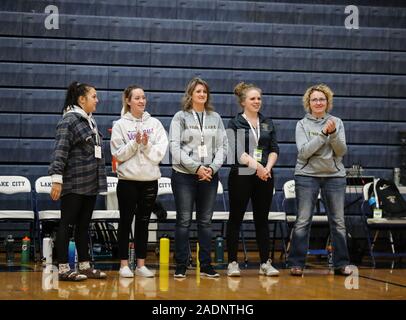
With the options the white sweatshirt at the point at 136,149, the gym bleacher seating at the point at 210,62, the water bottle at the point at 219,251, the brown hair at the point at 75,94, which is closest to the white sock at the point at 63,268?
the white sweatshirt at the point at 136,149

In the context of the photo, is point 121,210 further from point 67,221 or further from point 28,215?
point 28,215

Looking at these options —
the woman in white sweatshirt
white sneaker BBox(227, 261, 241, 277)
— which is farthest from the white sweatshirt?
white sneaker BBox(227, 261, 241, 277)

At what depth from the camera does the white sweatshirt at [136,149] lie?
5.71 metres

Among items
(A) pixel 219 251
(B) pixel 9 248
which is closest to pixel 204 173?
(A) pixel 219 251

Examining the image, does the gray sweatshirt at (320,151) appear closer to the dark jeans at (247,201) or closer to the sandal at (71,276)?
the dark jeans at (247,201)

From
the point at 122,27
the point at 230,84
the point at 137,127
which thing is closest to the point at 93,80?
the point at 122,27

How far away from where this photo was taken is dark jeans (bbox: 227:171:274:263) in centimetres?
599

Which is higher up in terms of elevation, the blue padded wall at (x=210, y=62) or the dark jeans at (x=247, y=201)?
the blue padded wall at (x=210, y=62)

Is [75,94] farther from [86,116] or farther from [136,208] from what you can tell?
[136,208]

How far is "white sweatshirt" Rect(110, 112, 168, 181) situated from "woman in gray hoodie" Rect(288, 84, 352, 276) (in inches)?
47.5

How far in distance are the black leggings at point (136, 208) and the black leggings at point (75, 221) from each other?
26cm

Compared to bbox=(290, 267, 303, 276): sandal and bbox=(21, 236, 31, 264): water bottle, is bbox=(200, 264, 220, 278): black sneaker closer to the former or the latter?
bbox=(290, 267, 303, 276): sandal

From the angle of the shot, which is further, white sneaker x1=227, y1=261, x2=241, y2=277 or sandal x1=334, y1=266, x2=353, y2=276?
sandal x1=334, y1=266, x2=353, y2=276

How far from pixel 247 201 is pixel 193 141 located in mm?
677
